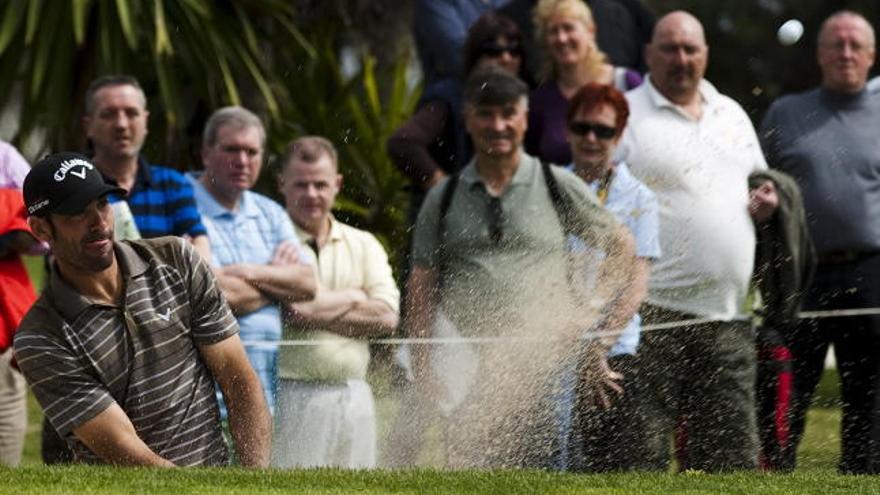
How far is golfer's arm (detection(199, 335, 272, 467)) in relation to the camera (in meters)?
6.76

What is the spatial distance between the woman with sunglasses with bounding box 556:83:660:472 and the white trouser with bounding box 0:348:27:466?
227cm

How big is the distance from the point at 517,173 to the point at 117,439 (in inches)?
104

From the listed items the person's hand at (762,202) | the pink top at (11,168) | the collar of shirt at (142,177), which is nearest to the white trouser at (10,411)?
the pink top at (11,168)

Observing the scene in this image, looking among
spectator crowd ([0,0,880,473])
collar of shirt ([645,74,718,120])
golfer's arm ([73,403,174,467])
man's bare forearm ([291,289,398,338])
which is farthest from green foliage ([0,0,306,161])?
golfer's arm ([73,403,174,467])

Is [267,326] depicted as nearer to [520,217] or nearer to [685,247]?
[520,217]

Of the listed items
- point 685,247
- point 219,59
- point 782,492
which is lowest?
point 782,492

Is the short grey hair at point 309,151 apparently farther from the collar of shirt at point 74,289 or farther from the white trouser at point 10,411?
the collar of shirt at point 74,289

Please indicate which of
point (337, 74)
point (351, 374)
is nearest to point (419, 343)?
point (351, 374)

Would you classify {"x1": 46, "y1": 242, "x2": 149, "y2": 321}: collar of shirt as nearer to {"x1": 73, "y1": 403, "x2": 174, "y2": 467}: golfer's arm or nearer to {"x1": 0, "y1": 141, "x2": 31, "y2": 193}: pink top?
{"x1": 73, "y1": 403, "x2": 174, "y2": 467}: golfer's arm

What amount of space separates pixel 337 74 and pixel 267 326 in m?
6.93

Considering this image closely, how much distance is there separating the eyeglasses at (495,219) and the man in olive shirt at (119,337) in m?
2.08

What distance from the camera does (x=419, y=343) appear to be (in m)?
8.85

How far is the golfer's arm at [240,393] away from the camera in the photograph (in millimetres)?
6762

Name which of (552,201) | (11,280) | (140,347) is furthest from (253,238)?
(140,347)
